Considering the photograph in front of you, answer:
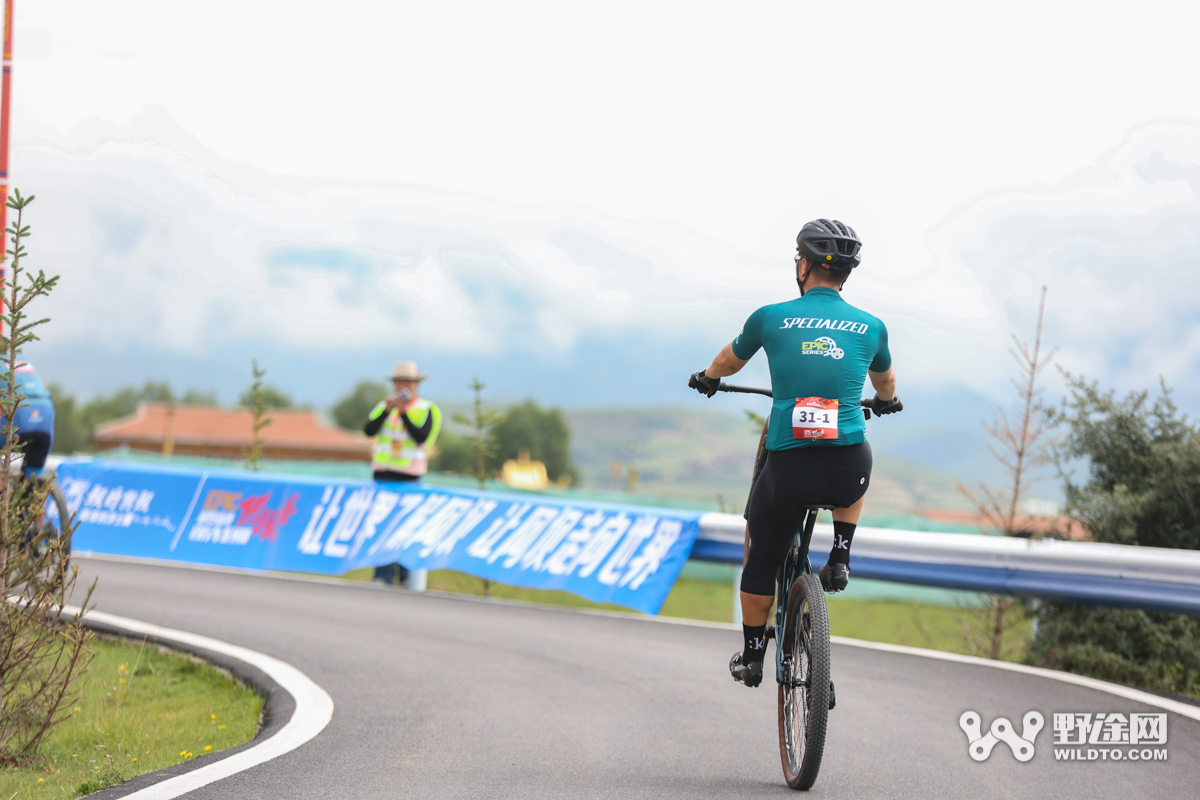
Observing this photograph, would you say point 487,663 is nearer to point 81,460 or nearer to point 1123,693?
point 1123,693

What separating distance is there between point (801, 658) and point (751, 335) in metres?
1.40

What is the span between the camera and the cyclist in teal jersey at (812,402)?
4604mm

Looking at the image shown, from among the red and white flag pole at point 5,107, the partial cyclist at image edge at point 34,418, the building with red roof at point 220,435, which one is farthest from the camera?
the building with red roof at point 220,435

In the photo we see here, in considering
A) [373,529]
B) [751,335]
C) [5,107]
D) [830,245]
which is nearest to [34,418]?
[5,107]

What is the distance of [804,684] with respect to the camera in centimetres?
457

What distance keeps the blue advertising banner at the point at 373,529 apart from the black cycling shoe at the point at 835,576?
16.8 feet

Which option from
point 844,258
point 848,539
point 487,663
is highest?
point 844,258

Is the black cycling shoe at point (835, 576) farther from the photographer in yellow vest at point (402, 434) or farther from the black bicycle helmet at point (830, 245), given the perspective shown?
the photographer in yellow vest at point (402, 434)

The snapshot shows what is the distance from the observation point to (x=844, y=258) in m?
4.78

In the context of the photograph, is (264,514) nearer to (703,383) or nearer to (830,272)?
(703,383)

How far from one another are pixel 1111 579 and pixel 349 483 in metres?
8.03

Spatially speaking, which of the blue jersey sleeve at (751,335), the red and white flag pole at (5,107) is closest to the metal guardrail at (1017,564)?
the blue jersey sleeve at (751,335)

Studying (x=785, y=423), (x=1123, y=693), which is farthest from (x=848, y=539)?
(x=1123, y=693)

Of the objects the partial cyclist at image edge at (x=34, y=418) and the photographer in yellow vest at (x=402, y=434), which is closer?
the partial cyclist at image edge at (x=34, y=418)
